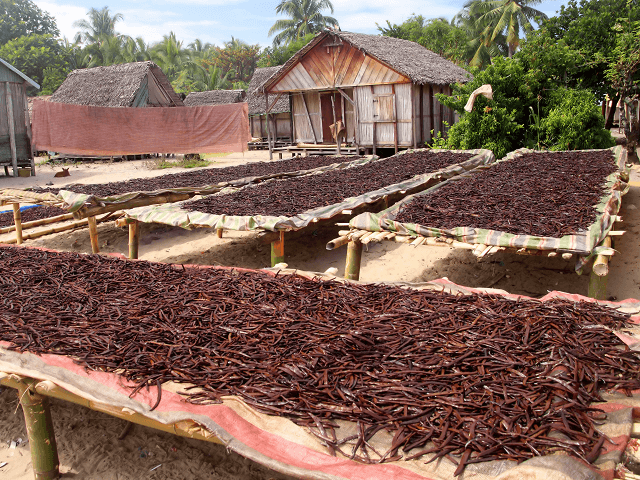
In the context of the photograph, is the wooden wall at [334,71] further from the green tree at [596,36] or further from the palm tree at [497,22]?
the palm tree at [497,22]

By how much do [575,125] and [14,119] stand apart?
54.6 ft

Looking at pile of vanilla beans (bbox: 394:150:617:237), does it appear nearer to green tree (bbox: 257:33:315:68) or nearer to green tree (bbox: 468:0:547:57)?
green tree (bbox: 468:0:547:57)

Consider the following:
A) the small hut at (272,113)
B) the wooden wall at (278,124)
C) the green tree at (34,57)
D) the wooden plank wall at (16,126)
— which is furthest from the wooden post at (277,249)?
the green tree at (34,57)

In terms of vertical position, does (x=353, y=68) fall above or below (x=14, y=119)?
above

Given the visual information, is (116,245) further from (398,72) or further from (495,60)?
(495,60)

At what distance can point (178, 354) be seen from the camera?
2.56 meters

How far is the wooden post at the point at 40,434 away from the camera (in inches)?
105

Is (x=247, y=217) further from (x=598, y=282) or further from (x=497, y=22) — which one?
(x=497, y=22)

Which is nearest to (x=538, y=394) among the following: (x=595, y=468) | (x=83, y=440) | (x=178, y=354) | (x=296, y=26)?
(x=595, y=468)

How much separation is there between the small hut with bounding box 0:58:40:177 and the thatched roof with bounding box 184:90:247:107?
1125 cm

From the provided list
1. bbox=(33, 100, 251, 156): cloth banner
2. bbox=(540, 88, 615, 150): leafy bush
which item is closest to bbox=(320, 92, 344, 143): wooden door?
bbox=(33, 100, 251, 156): cloth banner

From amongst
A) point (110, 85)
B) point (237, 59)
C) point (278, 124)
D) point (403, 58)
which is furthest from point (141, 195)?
point (237, 59)

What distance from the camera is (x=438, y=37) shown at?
30.2 meters

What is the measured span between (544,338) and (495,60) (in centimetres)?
1333
